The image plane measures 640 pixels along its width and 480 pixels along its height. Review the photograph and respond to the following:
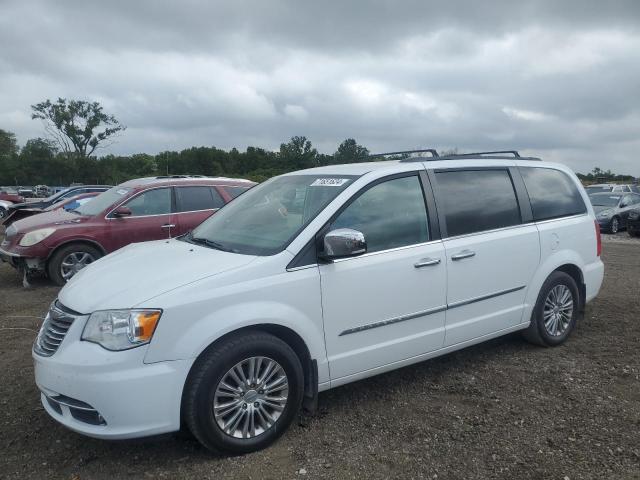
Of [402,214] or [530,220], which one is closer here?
[402,214]

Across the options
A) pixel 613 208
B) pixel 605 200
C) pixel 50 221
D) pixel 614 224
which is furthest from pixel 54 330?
pixel 605 200

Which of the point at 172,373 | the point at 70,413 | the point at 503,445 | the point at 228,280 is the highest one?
the point at 228,280

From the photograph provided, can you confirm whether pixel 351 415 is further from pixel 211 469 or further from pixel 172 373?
pixel 172 373

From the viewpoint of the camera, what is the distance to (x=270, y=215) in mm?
3955

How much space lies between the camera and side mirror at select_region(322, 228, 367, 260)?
130 inches

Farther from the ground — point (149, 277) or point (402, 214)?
point (402, 214)

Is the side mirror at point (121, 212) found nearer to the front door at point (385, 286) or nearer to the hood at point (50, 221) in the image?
the hood at point (50, 221)

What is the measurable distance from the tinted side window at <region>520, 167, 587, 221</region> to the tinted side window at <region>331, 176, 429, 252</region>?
1.43 m

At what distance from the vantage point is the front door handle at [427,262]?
150 inches

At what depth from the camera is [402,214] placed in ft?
12.9

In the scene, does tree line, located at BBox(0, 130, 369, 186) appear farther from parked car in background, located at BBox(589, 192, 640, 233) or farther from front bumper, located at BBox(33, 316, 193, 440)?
front bumper, located at BBox(33, 316, 193, 440)

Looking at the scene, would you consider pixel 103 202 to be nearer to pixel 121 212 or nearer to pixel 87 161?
pixel 121 212

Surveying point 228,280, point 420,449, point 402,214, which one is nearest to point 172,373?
point 228,280

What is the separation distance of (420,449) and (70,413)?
6.83 feet
